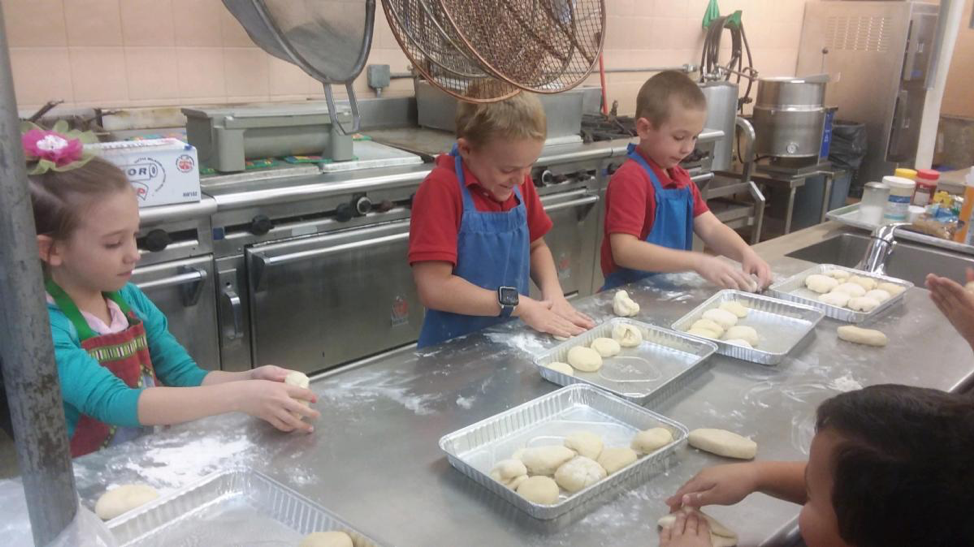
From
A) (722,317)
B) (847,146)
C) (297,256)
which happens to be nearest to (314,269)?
(297,256)

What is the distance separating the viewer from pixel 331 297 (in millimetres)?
2551

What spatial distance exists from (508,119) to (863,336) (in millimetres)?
896

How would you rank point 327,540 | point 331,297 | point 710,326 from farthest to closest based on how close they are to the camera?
1. point 331,297
2. point 710,326
3. point 327,540

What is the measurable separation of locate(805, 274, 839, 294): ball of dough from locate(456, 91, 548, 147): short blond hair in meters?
0.82

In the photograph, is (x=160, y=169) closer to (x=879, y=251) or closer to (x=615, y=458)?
(x=615, y=458)

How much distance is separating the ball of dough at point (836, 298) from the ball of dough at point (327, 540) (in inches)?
52.4

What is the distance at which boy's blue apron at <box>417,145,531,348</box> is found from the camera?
179 cm

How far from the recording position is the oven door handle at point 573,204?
311 centimetres

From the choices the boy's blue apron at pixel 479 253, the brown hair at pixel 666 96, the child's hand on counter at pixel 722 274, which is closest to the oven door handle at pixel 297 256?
the boy's blue apron at pixel 479 253

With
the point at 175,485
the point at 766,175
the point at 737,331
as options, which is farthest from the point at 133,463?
the point at 766,175

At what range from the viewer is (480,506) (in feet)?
3.29

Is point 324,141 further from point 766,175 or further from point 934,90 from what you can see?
point 934,90

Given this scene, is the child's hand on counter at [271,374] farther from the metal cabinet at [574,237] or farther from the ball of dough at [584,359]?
the metal cabinet at [574,237]

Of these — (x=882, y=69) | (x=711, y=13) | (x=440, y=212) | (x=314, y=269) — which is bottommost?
(x=314, y=269)
